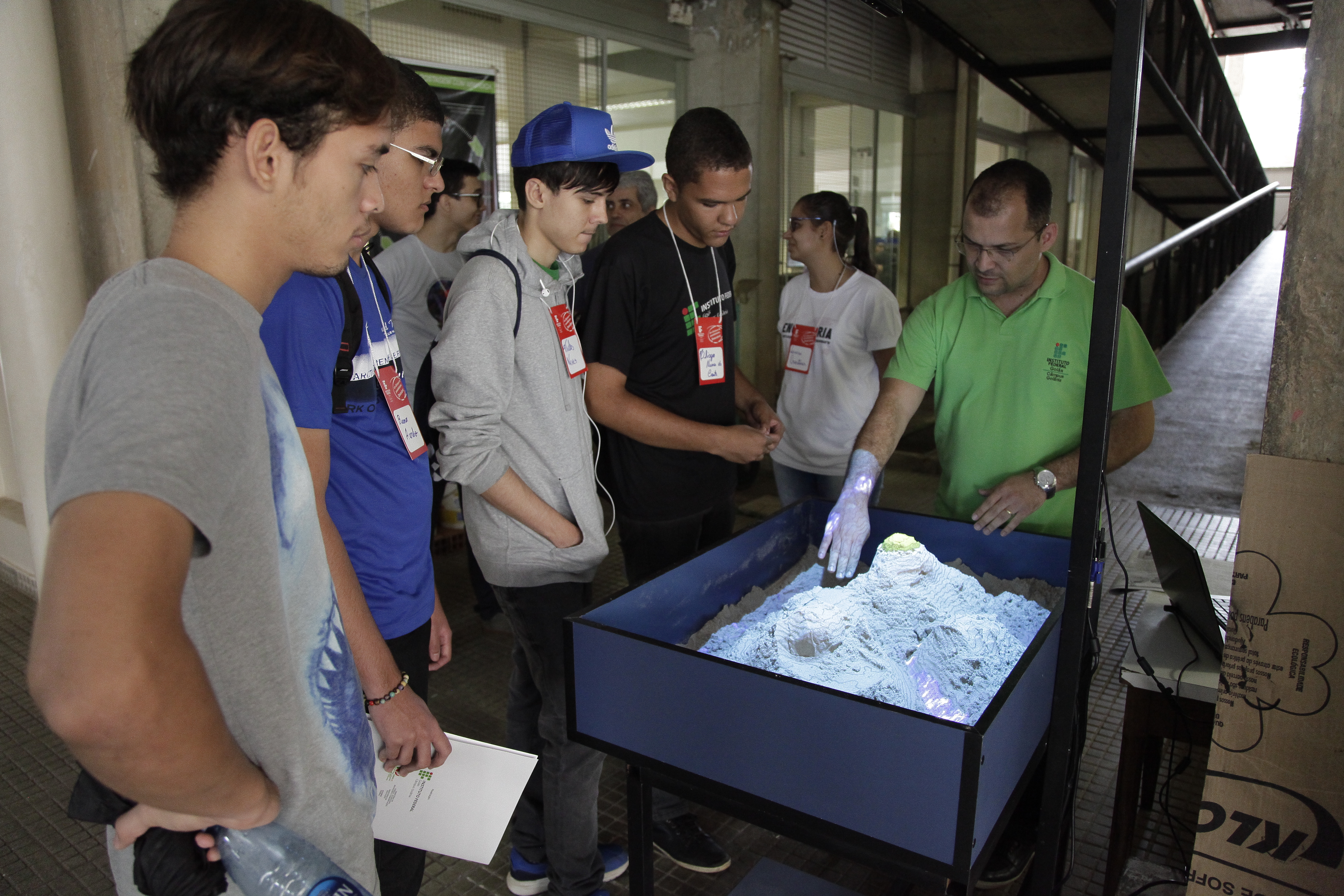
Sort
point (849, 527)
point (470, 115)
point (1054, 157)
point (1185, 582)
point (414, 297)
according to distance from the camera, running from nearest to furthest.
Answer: point (1185, 582) → point (849, 527) → point (414, 297) → point (470, 115) → point (1054, 157)

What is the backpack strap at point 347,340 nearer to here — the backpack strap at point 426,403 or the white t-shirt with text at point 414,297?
the backpack strap at point 426,403

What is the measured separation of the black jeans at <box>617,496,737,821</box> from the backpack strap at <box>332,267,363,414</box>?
916mm

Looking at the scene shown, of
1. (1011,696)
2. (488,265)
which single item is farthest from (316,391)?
(1011,696)

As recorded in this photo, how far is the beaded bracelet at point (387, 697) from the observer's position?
122 cm

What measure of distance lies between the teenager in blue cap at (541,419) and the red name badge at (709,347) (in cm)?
39

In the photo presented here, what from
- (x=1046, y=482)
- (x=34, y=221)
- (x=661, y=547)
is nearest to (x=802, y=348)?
(x=661, y=547)

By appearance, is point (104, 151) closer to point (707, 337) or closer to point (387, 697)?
point (707, 337)

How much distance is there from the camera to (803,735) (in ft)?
3.69

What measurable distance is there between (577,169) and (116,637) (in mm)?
1288

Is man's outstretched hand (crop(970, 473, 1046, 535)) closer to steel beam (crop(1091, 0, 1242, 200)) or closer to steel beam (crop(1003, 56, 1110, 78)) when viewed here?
steel beam (crop(1091, 0, 1242, 200))

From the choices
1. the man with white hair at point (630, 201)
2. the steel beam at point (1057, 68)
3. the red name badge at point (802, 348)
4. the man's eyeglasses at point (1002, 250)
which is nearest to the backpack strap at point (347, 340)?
the man's eyeglasses at point (1002, 250)

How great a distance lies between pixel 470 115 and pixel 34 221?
6.27ft

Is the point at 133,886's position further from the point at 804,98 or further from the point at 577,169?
the point at 804,98

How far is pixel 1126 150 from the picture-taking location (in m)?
1.07
